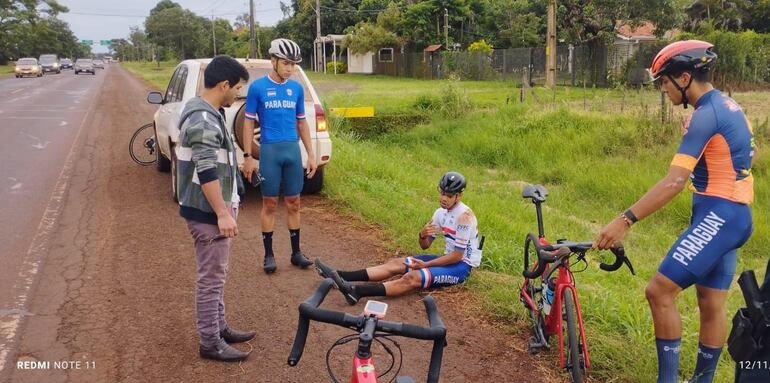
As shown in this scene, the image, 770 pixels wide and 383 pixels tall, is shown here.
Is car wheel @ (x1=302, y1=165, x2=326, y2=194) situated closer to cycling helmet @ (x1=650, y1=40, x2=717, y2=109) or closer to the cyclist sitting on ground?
the cyclist sitting on ground

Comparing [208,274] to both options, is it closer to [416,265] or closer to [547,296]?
[416,265]

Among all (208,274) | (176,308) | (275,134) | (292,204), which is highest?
(275,134)

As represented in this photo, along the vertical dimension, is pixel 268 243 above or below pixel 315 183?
below

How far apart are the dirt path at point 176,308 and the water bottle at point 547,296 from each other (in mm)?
353

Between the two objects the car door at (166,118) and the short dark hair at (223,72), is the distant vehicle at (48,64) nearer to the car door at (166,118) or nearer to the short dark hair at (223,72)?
the car door at (166,118)

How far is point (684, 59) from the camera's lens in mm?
3178

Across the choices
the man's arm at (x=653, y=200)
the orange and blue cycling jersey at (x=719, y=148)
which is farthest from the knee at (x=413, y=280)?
the orange and blue cycling jersey at (x=719, y=148)

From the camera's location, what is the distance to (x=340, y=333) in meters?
4.29

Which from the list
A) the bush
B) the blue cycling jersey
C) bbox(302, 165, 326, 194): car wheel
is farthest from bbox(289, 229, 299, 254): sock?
the bush

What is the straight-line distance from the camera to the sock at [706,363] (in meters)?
3.42

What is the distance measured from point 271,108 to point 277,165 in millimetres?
491

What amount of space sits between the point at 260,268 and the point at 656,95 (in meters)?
17.6

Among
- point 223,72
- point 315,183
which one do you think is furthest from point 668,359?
point 315,183

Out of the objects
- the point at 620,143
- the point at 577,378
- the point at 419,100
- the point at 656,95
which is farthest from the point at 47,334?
the point at 656,95
